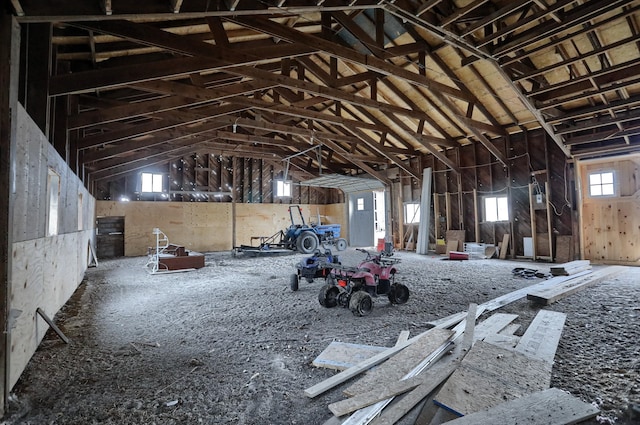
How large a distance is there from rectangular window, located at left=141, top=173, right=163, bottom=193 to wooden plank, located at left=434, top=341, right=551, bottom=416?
13.2 metres

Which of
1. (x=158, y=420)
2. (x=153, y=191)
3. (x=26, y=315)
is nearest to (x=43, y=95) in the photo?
(x=26, y=315)

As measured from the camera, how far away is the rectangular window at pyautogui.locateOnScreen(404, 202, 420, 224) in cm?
1244

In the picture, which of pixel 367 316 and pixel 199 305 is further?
pixel 199 305

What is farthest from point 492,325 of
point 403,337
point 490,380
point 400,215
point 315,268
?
point 400,215

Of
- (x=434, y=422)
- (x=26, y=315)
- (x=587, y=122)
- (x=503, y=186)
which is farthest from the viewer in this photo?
(x=503, y=186)

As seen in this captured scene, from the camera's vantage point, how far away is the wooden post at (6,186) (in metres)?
2.02

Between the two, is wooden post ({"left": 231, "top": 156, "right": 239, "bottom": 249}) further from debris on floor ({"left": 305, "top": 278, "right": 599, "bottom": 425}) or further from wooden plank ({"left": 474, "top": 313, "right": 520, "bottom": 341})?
debris on floor ({"left": 305, "top": 278, "right": 599, "bottom": 425})

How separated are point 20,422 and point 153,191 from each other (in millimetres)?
12141

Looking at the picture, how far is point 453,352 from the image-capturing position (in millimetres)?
2721

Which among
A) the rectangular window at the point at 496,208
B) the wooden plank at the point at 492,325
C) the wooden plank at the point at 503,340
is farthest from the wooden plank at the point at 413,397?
the rectangular window at the point at 496,208

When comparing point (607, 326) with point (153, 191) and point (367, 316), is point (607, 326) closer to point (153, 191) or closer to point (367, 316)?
point (367, 316)

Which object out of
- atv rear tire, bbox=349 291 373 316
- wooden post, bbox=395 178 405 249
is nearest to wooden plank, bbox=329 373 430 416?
atv rear tire, bbox=349 291 373 316

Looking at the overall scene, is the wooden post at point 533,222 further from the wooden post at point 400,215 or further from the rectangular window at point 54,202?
the rectangular window at point 54,202

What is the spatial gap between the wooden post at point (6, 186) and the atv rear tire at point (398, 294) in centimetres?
395
